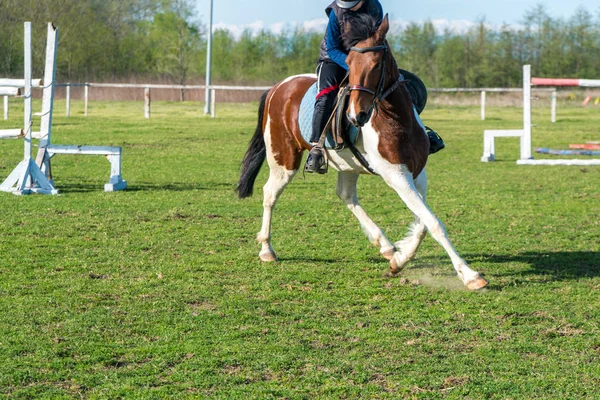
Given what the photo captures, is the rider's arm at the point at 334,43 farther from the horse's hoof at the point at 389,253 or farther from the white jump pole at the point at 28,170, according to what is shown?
the white jump pole at the point at 28,170

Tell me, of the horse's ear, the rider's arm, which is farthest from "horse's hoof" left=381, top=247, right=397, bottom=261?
the horse's ear

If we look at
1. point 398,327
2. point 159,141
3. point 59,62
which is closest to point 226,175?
point 159,141

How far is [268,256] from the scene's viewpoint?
7.77 meters

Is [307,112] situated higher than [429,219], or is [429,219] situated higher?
[307,112]

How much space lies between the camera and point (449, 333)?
5.43 metres

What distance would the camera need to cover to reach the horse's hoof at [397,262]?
7.05 meters

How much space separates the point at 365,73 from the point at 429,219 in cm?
137

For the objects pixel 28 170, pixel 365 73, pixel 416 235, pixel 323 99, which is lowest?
pixel 416 235

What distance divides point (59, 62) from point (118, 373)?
55.1 m

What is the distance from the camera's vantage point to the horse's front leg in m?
6.50

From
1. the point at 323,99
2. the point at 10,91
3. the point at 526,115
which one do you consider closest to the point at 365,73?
the point at 323,99

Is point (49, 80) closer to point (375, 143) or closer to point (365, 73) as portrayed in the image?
point (375, 143)

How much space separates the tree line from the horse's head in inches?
1864

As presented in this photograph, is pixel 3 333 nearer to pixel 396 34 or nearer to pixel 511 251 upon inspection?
pixel 511 251
